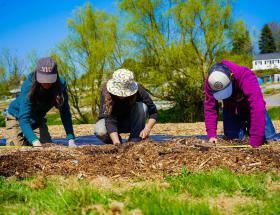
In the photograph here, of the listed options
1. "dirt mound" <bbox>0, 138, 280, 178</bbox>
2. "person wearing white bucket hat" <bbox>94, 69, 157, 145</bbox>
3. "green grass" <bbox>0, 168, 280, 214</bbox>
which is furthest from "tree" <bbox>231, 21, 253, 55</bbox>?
"green grass" <bbox>0, 168, 280, 214</bbox>

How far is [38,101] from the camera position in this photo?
Result: 16.8ft

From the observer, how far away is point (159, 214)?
1.94m

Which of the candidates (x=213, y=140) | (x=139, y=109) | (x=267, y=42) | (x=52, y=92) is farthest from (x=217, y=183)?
(x=267, y=42)

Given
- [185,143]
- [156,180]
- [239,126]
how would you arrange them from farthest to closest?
[239,126] < [185,143] < [156,180]

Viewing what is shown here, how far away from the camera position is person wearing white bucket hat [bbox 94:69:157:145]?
4.68 metres

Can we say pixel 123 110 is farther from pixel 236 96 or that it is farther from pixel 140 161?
pixel 140 161

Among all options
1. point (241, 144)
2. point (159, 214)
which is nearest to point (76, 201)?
point (159, 214)

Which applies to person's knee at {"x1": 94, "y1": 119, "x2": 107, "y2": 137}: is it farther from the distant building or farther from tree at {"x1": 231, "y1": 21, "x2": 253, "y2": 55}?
the distant building

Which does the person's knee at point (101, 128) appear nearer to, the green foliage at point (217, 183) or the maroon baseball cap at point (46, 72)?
the maroon baseball cap at point (46, 72)

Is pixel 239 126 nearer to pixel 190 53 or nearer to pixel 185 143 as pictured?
A: pixel 185 143

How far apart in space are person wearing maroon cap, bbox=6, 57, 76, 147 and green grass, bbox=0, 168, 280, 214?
1826 mm

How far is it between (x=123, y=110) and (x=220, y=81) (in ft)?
4.75

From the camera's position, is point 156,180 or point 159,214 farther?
point 156,180

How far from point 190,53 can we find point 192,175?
16.1 metres
